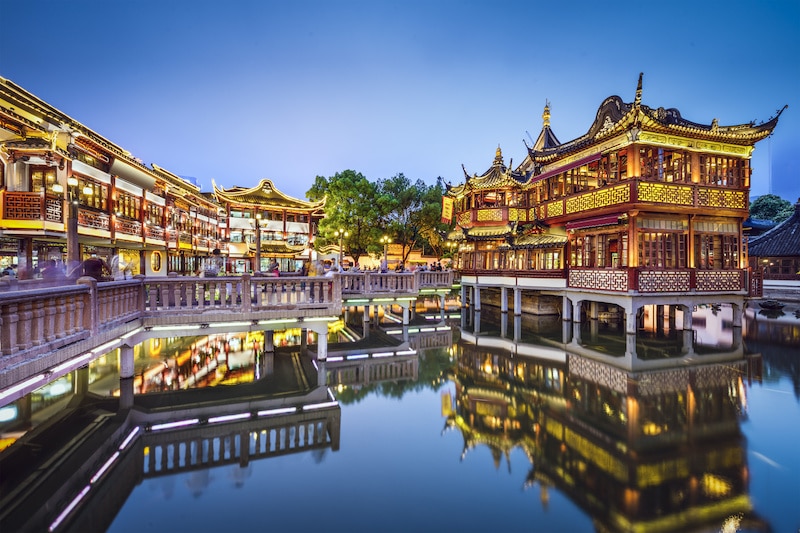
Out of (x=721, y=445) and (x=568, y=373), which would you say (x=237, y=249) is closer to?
(x=568, y=373)

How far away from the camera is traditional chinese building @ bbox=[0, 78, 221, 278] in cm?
1391

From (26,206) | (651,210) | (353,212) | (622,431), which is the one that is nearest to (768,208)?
(651,210)

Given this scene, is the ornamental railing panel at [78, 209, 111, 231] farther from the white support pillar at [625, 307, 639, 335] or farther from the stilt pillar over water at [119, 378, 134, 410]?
the white support pillar at [625, 307, 639, 335]

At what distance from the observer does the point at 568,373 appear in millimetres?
10758

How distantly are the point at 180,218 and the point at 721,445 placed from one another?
31104 mm

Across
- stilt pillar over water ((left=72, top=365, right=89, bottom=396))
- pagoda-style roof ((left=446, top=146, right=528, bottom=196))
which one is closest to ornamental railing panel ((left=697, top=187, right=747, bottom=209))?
pagoda-style roof ((left=446, top=146, right=528, bottom=196))

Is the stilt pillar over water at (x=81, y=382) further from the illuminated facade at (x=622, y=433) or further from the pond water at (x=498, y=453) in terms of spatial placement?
the illuminated facade at (x=622, y=433)

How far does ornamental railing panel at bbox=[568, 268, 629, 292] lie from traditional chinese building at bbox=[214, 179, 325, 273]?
81.2 feet

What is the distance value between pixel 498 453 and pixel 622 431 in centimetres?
240

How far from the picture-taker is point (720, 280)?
15.1 meters

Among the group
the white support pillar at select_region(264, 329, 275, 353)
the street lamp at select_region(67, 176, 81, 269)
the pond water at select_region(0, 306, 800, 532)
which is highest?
the street lamp at select_region(67, 176, 81, 269)

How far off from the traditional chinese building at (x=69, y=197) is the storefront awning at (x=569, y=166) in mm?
17445

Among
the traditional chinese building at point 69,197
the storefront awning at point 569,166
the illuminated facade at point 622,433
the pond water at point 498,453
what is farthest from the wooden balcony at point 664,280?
the traditional chinese building at point 69,197

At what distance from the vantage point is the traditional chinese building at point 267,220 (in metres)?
36.1
